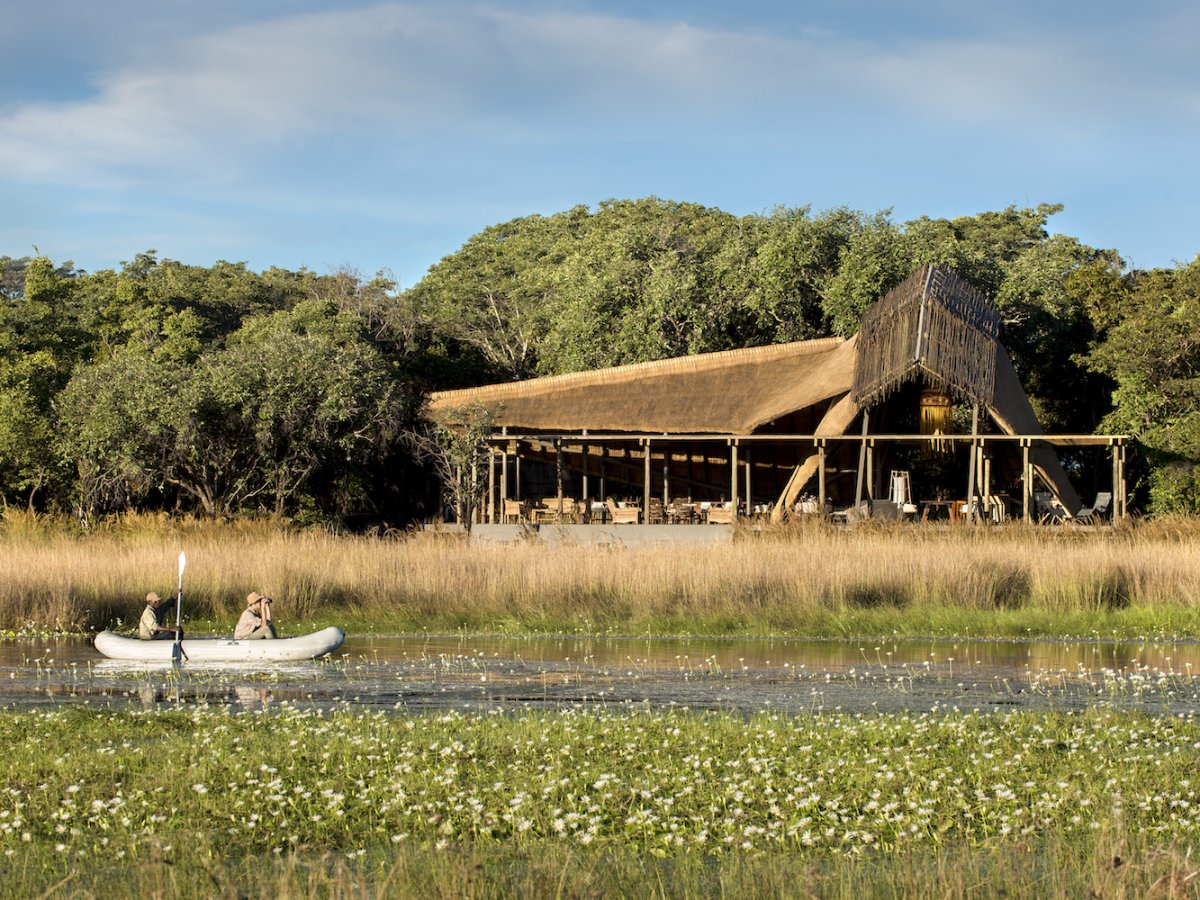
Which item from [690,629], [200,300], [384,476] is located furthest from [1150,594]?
[200,300]

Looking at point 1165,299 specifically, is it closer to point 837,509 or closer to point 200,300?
point 837,509

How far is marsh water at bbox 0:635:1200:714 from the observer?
39.8 ft

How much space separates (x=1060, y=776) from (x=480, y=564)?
1311cm

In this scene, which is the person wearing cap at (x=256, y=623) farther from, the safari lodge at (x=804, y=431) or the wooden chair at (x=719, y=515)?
the wooden chair at (x=719, y=515)

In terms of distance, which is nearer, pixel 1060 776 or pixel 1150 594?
pixel 1060 776

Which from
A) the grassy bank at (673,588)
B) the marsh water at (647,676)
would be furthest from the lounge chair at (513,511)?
the marsh water at (647,676)

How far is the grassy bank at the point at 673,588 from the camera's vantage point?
18.7 m

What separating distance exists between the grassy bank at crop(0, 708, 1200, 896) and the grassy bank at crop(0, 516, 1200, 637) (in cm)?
825

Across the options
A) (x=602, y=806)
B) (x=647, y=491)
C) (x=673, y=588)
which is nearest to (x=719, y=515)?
(x=647, y=491)

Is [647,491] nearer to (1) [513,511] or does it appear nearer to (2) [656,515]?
(2) [656,515]

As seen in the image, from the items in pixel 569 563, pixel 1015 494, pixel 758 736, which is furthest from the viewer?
pixel 1015 494

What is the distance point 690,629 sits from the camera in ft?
60.8

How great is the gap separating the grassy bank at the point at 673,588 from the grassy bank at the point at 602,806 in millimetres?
8254

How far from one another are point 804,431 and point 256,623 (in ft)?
60.4
